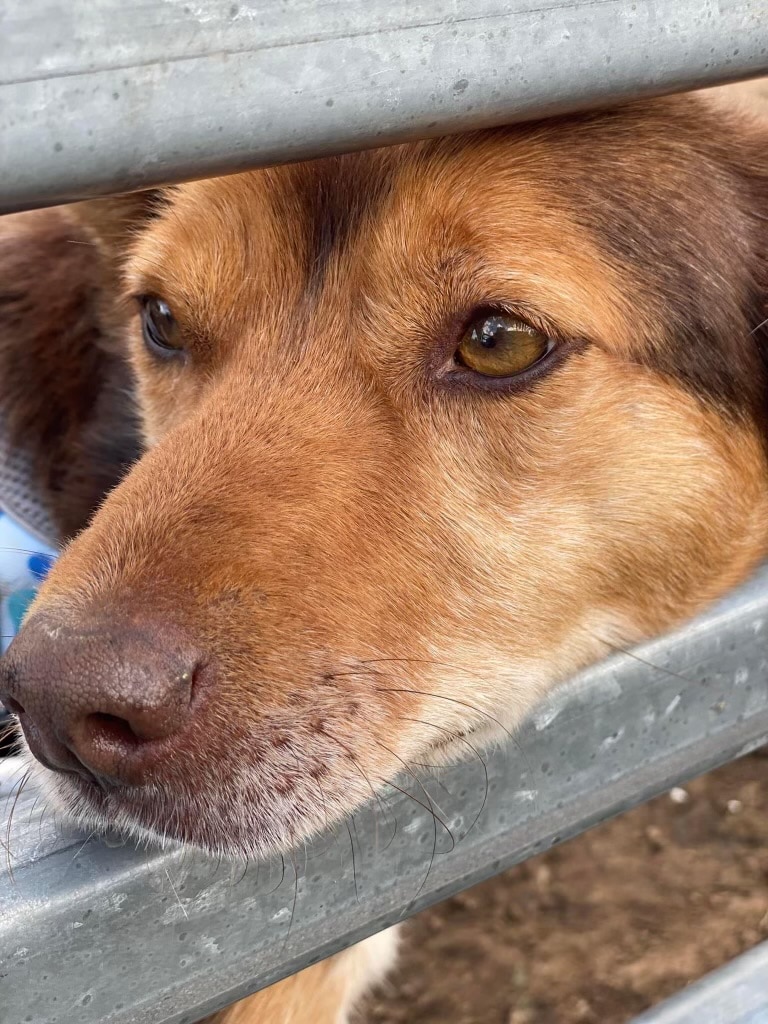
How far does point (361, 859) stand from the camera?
147cm

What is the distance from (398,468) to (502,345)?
0.97ft

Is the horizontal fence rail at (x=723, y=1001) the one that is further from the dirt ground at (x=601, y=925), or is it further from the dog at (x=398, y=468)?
the dirt ground at (x=601, y=925)

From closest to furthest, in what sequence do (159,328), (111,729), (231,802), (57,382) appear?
(111,729) → (231,802) → (159,328) → (57,382)

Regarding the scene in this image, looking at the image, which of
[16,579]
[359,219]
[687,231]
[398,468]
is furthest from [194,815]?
[687,231]

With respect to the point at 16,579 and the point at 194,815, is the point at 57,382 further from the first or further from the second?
the point at 194,815

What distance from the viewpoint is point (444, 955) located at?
11.8 ft

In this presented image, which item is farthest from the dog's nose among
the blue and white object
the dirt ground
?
the dirt ground

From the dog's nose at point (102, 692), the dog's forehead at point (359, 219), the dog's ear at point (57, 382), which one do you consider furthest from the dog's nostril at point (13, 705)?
the dog's ear at point (57, 382)

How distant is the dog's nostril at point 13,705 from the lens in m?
1.63

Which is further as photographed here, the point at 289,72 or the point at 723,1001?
the point at 723,1001

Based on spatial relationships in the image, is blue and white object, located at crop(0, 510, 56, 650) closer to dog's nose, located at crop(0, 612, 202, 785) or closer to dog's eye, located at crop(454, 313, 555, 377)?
dog's nose, located at crop(0, 612, 202, 785)

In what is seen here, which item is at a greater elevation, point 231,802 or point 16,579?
point 231,802

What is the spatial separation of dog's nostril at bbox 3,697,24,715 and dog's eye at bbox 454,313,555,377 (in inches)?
39.3

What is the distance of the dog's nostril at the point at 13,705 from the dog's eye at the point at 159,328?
101 cm
